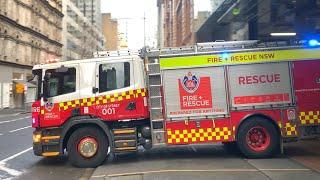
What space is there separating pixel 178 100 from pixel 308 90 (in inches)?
124

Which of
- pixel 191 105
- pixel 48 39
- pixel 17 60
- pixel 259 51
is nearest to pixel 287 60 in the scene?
pixel 259 51

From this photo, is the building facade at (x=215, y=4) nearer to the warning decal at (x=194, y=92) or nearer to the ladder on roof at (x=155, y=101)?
the warning decal at (x=194, y=92)

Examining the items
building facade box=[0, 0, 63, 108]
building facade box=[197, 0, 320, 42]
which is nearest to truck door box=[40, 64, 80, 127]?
building facade box=[197, 0, 320, 42]

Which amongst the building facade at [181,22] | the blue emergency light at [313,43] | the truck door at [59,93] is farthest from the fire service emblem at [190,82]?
the building facade at [181,22]

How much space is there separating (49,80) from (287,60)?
5.74m

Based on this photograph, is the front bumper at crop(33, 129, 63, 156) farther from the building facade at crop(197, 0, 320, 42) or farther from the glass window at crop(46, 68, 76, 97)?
the building facade at crop(197, 0, 320, 42)

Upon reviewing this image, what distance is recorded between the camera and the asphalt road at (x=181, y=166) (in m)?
11.0

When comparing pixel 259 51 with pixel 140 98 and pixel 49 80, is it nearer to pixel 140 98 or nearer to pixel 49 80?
pixel 140 98

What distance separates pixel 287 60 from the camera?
13391 mm

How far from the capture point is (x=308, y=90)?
1336 centimetres

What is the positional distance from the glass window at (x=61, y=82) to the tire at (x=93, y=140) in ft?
3.35

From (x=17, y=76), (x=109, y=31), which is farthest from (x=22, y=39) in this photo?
(x=109, y=31)

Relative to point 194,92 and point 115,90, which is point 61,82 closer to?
point 115,90

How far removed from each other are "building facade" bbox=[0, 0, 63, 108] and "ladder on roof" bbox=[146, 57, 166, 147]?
45039mm
